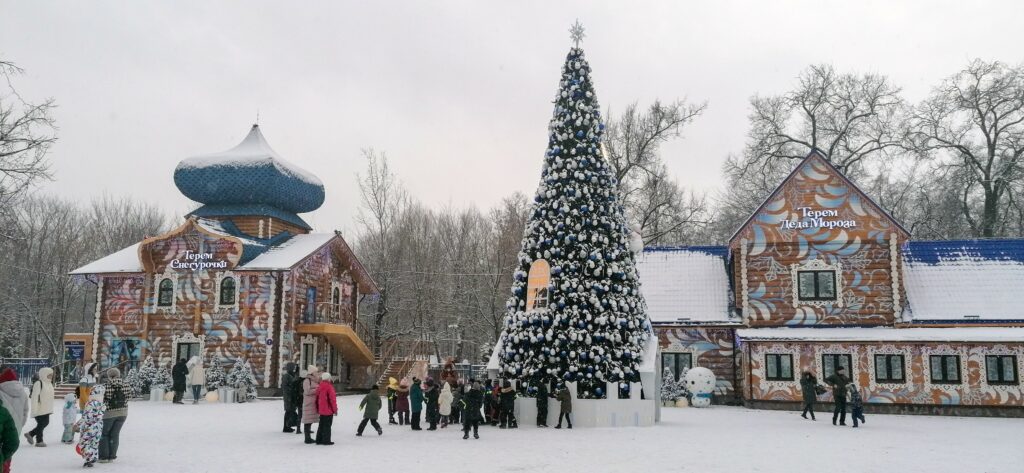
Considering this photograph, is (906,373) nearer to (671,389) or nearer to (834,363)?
(834,363)

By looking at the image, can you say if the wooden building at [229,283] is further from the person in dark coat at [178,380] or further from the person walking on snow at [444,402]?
the person walking on snow at [444,402]

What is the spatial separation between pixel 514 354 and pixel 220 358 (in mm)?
14371

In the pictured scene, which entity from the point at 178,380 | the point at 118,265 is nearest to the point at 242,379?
the point at 178,380

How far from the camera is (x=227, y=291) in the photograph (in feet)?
95.9

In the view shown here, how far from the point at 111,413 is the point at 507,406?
845 cm

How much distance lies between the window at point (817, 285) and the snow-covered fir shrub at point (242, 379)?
18.4 meters

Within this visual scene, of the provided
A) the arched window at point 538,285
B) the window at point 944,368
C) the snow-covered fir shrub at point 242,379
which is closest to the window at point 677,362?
the window at point 944,368

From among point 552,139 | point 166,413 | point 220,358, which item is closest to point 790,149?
point 552,139

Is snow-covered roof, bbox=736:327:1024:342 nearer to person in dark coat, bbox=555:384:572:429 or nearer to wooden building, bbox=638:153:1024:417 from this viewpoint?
wooden building, bbox=638:153:1024:417

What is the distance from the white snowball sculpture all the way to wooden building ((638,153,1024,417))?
3.98ft

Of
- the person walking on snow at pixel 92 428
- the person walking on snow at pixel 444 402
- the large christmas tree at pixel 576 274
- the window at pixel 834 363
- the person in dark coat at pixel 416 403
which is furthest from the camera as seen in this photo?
the window at pixel 834 363

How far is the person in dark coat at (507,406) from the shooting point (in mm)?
17672

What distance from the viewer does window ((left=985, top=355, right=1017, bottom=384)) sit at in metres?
23.1

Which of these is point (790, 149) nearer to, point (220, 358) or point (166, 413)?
point (220, 358)
